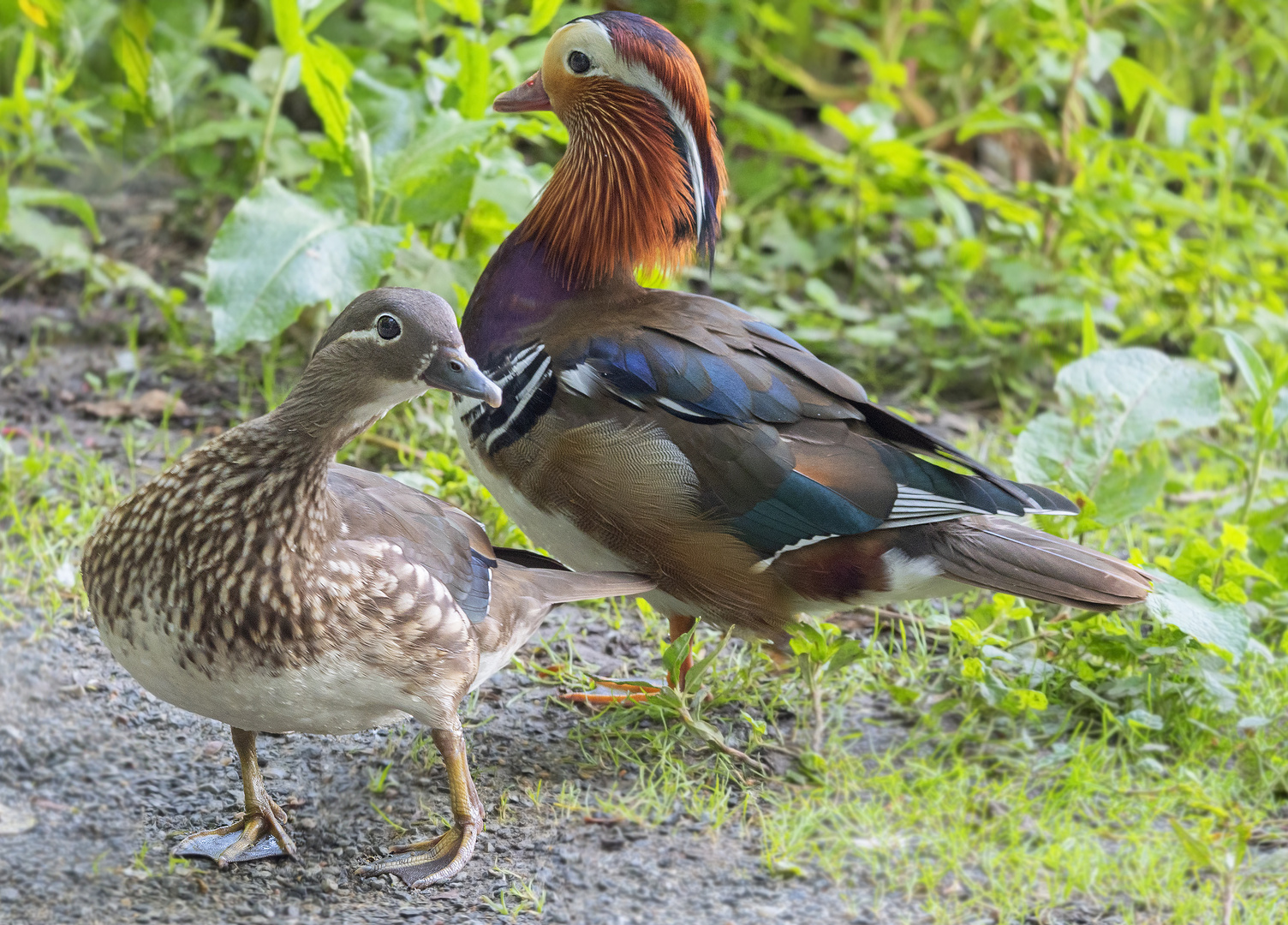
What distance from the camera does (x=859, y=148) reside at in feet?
15.4

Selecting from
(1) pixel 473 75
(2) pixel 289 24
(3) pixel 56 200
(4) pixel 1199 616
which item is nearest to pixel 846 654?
(4) pixel 1199 616

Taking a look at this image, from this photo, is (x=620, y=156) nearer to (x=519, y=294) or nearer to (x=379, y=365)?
(x=519, y=294)

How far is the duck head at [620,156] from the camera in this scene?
291 centimetres

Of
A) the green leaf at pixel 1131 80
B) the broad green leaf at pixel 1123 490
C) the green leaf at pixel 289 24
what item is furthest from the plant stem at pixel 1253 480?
the green leaf at pixel 289 24

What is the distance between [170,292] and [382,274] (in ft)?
3.46

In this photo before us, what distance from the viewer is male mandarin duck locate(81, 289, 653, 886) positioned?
215cm

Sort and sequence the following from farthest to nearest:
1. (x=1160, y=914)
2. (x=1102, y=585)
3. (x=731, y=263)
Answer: (x=731, y=263), (x=1102, y=585), (x=1160, y=914)

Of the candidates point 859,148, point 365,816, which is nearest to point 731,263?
point 859,148

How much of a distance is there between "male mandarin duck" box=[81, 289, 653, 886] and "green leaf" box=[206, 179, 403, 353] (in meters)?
1.10

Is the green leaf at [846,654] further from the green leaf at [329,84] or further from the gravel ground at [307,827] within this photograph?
the green leaf at [329,84]

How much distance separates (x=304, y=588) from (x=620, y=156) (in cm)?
129

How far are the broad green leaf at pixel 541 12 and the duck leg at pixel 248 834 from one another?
2.22 metres

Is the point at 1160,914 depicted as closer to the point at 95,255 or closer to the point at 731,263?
the point at 731,263

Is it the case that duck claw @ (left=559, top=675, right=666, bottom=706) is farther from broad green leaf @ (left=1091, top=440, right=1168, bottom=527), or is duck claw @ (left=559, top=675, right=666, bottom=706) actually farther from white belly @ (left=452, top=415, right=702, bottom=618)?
broad green leaf @ (left=1091, top=440, right=1168, bottom=527)
